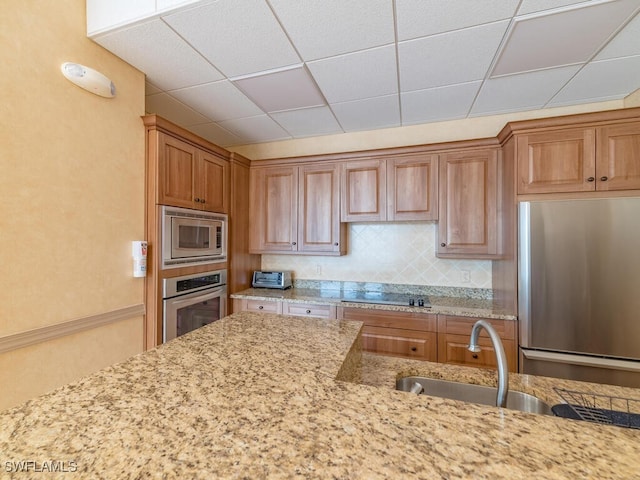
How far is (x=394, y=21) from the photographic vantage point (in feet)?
4.90

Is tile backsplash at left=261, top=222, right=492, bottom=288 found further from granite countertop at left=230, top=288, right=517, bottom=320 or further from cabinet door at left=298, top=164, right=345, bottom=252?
cabinet door at left=298, top=164, right=345, bottom=252

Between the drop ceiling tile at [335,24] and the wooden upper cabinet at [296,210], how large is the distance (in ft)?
3.94

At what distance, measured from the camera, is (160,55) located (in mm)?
1757

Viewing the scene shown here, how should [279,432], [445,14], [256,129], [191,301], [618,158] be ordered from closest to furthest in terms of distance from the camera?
1. [279,432]
2. [445,14]
3. [618,158]
4. [191,301]
5. [256,129]

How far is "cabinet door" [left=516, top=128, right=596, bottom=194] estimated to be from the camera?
1915 millimetres

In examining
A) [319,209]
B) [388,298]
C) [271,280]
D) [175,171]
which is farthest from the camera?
[271,280]

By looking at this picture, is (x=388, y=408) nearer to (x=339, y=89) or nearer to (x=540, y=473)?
(x=540, y=473)

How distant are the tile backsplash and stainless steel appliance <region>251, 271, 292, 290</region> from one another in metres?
0.21

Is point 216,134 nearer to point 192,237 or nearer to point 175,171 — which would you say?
point 175,171

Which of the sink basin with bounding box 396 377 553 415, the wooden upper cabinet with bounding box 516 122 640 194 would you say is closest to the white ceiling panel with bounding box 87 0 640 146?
the wooden upper cabinet with bounding box 516 122 640 194

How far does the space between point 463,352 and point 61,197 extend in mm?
2816

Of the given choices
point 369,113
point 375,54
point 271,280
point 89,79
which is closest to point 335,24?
point 375,54

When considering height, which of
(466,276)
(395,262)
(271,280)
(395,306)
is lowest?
(395,306)

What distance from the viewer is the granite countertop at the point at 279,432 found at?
0.46 metres
